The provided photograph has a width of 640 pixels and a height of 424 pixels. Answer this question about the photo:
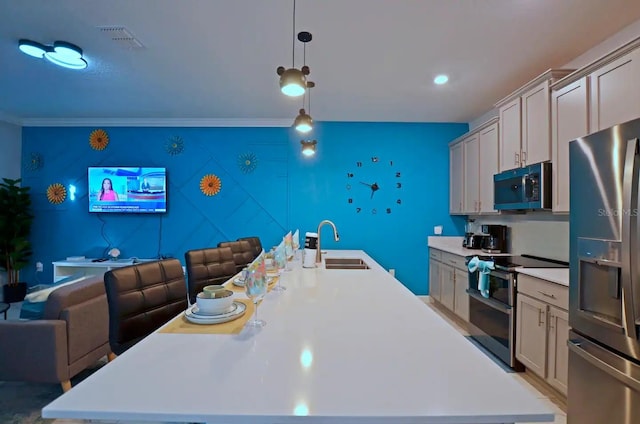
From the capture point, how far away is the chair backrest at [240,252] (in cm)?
306

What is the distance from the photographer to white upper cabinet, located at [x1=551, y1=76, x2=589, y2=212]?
2.21 metres

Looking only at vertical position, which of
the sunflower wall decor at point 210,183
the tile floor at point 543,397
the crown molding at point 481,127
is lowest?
the tile floor at point 543,397

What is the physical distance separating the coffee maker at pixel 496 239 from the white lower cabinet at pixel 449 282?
1.38 ft

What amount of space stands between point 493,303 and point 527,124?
160 cm

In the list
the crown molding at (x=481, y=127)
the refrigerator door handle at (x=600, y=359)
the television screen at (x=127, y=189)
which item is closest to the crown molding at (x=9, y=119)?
the television screen at (x=127, y=189)

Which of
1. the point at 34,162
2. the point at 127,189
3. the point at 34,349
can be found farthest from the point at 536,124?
the point at 34,162

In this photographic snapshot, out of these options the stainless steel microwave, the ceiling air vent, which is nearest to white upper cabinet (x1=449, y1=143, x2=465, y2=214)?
the stainless steel microwave

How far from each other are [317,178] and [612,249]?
3376mm

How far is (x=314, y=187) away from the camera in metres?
4.54

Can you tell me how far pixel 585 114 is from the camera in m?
2.19

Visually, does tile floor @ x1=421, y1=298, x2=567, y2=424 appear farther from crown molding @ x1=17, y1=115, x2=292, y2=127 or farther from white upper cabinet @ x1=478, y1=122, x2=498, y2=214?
crown molding @ x1=17, y1=115, x2=292, y2=127

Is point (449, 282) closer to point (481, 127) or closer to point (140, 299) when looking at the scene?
point (481, 127)

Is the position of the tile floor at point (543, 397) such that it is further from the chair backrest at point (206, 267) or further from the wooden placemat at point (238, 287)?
the wooden placemat at point (238, 287)

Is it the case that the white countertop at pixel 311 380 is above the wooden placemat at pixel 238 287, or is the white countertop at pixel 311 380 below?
below
